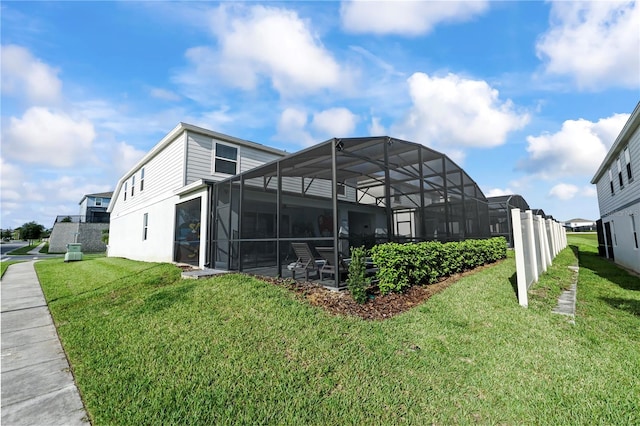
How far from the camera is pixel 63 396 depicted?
8.74ft

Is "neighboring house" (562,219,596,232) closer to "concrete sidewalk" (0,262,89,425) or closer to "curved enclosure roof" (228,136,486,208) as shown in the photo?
"curved enclosure roof" (228,136,486,208)

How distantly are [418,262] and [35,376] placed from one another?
6120 millimetres

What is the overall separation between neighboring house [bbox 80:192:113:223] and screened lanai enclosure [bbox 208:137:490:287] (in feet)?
105

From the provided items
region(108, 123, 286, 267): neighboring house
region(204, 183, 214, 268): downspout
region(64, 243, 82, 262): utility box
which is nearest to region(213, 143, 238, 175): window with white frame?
region(108, 123, 286, 267): neighboring house

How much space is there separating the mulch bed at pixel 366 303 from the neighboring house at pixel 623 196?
795 centimetres

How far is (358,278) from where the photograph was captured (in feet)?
16.3

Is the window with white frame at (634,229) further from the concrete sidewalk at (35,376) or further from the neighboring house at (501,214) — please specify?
the concrete sidewalk at (35,376)

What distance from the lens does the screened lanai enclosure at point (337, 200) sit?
22.9ft

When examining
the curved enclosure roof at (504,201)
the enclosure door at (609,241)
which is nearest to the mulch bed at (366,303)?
the enclosure door at (609,241)

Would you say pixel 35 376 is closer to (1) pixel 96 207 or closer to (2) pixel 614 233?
(2) pixel 614 233

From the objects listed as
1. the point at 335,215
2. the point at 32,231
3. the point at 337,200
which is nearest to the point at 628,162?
the point at 337,200

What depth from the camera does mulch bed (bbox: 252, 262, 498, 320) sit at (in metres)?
4.55

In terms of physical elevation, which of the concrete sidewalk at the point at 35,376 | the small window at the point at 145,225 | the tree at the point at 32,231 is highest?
the tree at the point at 32,231

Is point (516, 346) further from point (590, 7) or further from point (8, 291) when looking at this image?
point (8, 291)
